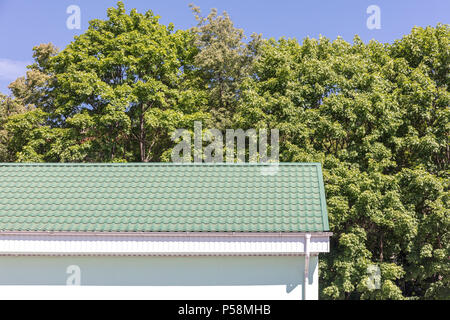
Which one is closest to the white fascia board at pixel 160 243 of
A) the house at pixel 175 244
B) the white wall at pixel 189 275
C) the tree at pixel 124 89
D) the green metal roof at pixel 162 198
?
the house at pixel 175 244

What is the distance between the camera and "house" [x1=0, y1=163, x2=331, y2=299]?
8.97 m

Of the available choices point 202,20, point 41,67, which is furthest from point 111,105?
point 41,67

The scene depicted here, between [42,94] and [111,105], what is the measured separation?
979 cm

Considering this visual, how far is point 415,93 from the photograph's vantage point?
1900 centimetres

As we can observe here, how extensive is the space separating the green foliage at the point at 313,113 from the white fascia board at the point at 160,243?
8341mm

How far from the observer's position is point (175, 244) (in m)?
8.99

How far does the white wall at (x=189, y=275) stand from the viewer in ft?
29.8

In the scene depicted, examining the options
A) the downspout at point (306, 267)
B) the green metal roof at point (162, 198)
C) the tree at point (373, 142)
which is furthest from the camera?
the tree at point (373, 142)

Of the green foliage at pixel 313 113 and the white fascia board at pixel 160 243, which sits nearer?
the white fascia board at pixel 160 243

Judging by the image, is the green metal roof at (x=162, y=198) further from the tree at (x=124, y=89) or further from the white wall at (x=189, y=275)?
the tree at (x=124, y=89)

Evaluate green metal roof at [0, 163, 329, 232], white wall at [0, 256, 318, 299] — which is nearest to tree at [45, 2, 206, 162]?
green metal roof at [0, 163, 329, 232]

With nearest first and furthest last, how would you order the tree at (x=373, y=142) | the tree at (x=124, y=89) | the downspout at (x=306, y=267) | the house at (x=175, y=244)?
the downspout at (x=306, y=267) < the house at (x=175, y=244) < the tree at (x=373, y=142) < the tree at (x=124, y=89)
